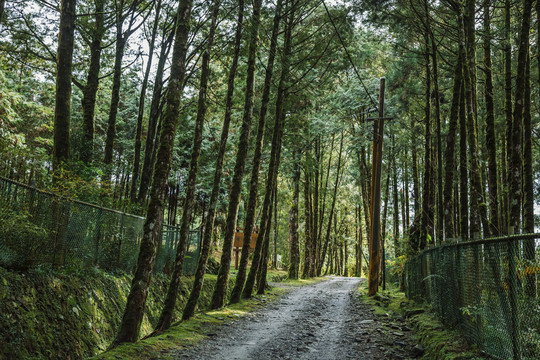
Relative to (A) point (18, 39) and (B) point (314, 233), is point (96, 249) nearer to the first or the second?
(A) point (18, 39)

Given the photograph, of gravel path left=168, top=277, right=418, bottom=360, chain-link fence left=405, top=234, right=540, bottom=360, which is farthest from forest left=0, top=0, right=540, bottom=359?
gravel path left=168, top=277, right=418, bottom=360

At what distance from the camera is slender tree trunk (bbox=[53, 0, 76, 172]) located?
11.7m

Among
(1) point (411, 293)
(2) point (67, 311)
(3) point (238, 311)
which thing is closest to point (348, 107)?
(1) point (411, 293)

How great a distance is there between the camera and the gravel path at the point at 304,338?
670cm

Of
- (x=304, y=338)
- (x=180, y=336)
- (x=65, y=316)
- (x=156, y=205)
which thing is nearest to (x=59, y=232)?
(x=65, y=316)

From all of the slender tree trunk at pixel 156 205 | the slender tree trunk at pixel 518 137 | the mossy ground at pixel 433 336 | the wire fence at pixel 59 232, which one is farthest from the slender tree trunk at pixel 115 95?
the slender tree trunk at pixel 518 137

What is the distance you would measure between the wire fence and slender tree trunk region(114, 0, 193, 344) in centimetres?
187

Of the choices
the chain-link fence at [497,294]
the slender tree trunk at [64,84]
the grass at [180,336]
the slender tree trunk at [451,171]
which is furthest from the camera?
the slender tree trunk at [64,84]

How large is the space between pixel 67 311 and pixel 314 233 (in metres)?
25.8

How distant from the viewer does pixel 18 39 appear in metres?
15.4

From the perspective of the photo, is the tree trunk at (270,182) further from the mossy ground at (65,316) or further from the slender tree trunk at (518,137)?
the slender tree trunk at (518,137)

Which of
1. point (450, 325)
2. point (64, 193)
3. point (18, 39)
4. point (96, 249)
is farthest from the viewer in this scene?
point (18, 39)

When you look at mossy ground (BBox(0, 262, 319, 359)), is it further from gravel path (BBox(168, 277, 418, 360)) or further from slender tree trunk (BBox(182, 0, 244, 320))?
gravel path (BBox(168, 277, 418, 360))

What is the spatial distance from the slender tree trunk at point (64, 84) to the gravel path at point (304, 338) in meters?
7.22
